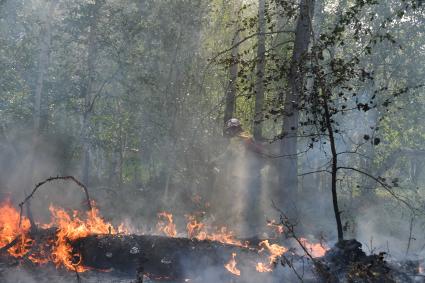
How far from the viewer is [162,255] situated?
9.85 meters

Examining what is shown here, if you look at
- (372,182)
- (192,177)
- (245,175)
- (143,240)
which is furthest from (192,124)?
(143,240)

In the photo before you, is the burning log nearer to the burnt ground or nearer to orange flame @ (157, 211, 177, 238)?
the burnt ground

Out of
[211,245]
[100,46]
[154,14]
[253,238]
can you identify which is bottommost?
[253,238]

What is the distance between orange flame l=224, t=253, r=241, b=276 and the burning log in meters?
0.02

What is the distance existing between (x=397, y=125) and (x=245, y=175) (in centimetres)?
1183

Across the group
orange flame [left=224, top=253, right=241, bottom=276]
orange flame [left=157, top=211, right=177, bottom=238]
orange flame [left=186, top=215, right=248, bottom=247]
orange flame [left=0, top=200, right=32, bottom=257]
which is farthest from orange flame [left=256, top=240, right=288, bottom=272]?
orange flame [left=0, top=200, right=32, bottom=257]

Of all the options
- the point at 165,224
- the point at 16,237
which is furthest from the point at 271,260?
the point at 165,224

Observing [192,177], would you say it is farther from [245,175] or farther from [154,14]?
[154,14]

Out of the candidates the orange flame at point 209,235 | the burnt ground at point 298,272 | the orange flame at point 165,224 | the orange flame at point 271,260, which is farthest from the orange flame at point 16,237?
the orange flame at point 271,260

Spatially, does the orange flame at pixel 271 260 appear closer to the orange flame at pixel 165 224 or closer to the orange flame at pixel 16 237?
the orange flame at pixel 165 224

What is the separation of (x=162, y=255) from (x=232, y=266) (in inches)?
68.0

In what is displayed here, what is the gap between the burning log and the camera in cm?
946

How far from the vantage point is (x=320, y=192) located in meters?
20.9

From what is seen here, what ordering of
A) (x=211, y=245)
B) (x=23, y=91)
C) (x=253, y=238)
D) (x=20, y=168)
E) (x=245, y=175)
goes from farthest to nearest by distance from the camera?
1. (x=23, y=91)
2. (x=20, y=168)
3. (x=245, y=175)
4. (x=253, y=238)
5. (x=211, y=245)
